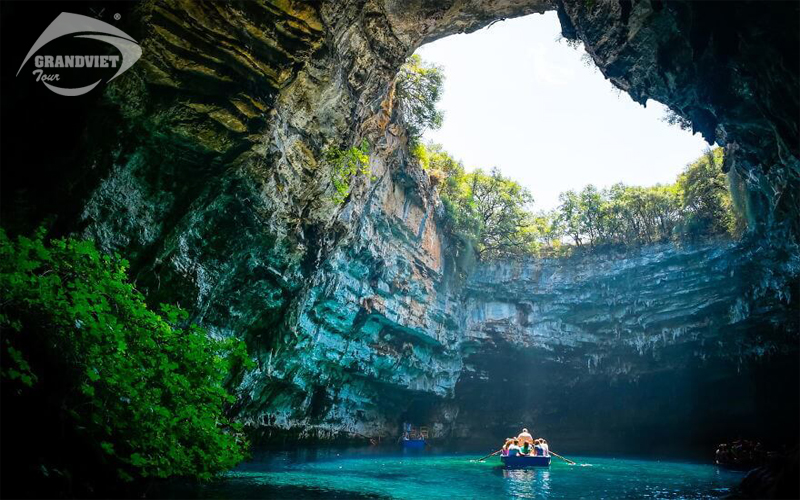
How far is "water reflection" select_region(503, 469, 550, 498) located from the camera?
11.8 m

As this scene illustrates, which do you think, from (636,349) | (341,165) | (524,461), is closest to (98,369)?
(341,165)

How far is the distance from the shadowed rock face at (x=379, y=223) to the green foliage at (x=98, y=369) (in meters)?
3.73

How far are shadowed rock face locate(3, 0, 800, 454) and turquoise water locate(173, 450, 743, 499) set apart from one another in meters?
3.07

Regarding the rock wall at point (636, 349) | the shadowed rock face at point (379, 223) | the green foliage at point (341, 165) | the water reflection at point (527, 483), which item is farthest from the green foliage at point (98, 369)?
the rock wall at point (636, 349)

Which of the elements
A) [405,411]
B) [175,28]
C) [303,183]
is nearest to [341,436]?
[405,411]

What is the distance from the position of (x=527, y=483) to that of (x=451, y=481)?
2.36 metres

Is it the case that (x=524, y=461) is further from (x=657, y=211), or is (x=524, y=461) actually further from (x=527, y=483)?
(x=657, y=211)

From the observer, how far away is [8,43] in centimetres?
767

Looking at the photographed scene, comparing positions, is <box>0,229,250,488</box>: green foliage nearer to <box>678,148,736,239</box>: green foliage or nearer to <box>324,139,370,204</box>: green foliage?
<box>324,139,370,204</box>: green foliage

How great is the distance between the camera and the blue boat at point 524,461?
1764cm

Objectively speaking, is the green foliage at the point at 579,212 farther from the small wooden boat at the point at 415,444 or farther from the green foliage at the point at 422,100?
the small wooden boat at the point at 415,444

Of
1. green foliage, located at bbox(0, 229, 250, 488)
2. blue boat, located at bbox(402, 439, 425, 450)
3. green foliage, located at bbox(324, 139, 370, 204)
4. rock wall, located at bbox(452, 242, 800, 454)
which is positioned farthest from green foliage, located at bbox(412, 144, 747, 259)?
green foliage, located at bbox(0, 229, 250, 488)

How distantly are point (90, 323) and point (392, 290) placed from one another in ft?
59.3

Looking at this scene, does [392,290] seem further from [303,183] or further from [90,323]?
[90,323]
